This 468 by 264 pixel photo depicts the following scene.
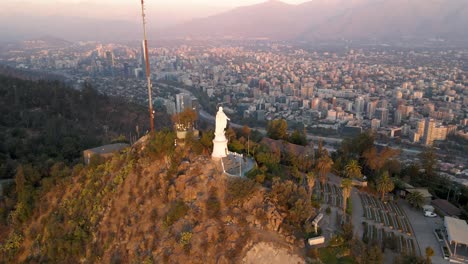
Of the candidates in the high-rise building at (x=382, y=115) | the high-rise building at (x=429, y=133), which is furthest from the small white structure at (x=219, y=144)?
the high-rise building at (x=382, y=115)

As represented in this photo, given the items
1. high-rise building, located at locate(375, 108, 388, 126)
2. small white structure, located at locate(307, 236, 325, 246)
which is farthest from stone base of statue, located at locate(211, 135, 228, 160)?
high-rise building, located at locate(375, 108, 388, 126)

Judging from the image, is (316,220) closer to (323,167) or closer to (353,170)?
(323,167)

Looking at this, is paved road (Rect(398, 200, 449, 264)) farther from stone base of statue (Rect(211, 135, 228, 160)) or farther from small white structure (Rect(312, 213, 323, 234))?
stone base of statue (Rect(211, 135, 228, 160))

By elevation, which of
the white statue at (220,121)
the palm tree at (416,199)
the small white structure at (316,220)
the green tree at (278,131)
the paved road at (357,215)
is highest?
the white statue at (220,121)

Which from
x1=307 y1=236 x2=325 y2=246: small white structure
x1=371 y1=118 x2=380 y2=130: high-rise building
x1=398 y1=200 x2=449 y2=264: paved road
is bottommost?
x1=371 y1=118 x2=380 y2=130: high-rise building

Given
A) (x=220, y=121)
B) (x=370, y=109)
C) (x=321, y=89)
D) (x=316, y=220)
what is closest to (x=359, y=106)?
(x=370, y=109)

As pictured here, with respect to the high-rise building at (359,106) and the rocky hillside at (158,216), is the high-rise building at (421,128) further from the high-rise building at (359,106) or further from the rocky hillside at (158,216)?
the rocky hillside at (158,216)

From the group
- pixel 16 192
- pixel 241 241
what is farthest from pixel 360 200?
pixel 16 192
